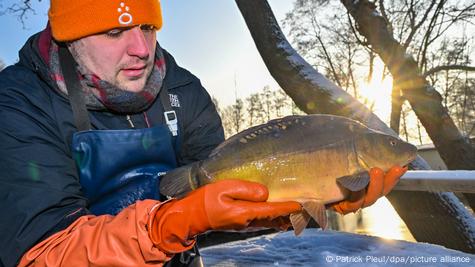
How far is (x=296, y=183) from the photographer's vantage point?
1985 mm

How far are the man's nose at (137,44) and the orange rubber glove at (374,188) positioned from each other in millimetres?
1370

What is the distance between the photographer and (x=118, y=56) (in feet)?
7.07

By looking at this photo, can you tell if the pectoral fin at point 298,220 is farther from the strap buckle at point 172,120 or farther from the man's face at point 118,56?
the man's face at point 118,56

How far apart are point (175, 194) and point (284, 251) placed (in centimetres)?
282

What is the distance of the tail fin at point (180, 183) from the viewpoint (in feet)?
6.27

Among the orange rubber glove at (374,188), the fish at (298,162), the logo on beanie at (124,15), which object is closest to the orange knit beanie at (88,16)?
the logo on beanie at (124,15)

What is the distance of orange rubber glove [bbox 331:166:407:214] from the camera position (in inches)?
86.7

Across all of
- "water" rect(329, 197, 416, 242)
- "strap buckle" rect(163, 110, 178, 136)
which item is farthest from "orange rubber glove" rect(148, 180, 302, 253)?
"water" rect(329, 197, 416, 242)

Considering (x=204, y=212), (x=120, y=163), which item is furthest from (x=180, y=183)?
(x=120, y=163)

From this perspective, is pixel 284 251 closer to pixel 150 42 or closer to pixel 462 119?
pixel 150 42

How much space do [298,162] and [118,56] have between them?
1.10 m

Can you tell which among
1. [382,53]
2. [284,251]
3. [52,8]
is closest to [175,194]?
[52,8]

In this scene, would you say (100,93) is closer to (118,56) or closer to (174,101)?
(118,56)

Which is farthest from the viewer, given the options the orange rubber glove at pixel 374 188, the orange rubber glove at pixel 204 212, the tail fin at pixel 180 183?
the orange rubber glove at pixel 374 188
